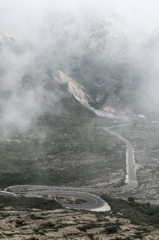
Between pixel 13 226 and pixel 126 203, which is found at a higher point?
pixel 13 226

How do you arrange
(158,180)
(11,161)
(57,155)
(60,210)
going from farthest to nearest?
(57,155) → (11,161) → (158,180) → (60,210)

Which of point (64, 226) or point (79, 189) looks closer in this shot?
point (64, 226)

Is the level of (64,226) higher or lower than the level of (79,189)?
higher

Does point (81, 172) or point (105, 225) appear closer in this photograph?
point (105, 225)

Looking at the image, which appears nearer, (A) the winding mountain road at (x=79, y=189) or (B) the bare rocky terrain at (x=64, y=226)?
(B) the bare rocky terrain at (x=64, y=226)

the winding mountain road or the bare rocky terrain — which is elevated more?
the bare rocky terrain

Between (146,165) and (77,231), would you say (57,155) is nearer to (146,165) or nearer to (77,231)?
(146,165)

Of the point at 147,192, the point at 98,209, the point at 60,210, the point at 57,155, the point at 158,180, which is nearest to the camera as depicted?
the point at 60,210

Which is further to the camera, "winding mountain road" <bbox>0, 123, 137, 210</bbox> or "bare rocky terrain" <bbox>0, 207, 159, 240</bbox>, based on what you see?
"winding mountain road" <bbox>0, 123, 137, 210</bbox>

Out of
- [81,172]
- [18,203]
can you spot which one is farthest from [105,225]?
[81,172]

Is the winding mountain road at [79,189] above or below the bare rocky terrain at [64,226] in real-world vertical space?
below
